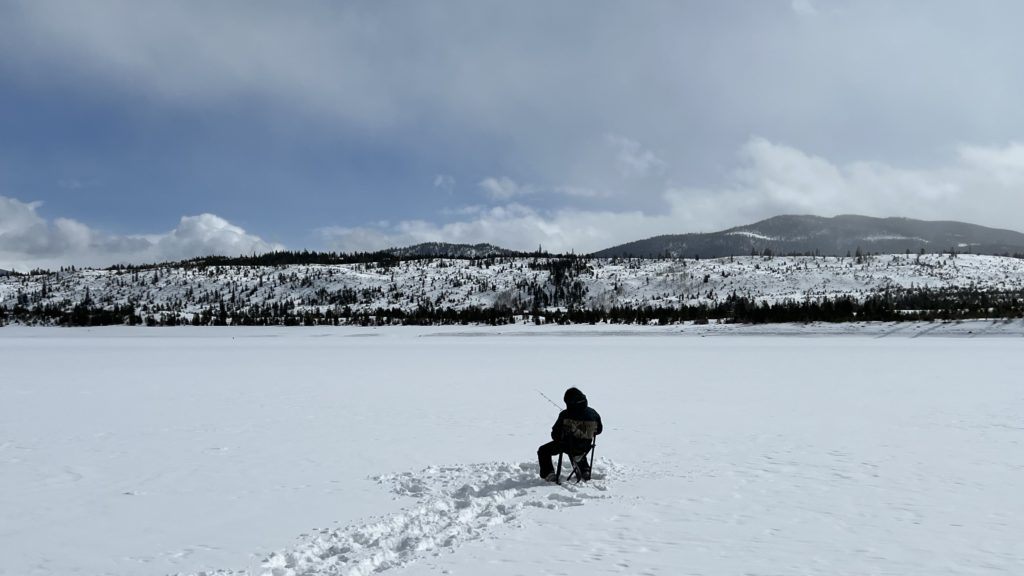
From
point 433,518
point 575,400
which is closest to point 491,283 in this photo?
point 575,400

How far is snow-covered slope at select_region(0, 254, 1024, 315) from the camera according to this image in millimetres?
132375

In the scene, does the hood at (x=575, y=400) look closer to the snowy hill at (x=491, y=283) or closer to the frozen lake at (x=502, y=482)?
the frozen lake at (x=502, y=482)

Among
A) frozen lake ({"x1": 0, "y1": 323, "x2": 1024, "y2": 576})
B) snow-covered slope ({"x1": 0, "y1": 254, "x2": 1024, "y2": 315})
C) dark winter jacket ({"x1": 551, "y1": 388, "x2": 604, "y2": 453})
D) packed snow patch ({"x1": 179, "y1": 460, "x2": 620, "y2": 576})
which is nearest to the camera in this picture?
packed snow patch ({"x1": 179, "y1": 460, "x2": 620, "y2": 576})

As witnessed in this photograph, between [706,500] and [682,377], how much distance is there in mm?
15039

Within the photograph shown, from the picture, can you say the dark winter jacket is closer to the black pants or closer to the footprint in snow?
the black pants

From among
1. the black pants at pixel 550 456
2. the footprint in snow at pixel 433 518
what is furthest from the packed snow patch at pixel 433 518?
the black pants at pixel 550 456

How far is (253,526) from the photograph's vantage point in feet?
21.6

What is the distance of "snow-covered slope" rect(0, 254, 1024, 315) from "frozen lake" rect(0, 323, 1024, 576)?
4148 inches

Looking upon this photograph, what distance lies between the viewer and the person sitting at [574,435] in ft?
26.9

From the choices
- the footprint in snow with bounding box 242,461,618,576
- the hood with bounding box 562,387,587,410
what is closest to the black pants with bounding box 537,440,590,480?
the footprint in snow with bounding box 242,461,618,576

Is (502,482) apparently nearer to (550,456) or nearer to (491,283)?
(550,456)

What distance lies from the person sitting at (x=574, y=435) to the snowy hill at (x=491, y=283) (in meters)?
105

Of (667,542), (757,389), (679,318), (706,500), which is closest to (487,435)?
(706,500)

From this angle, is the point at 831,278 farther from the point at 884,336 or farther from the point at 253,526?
the point at 253,526
